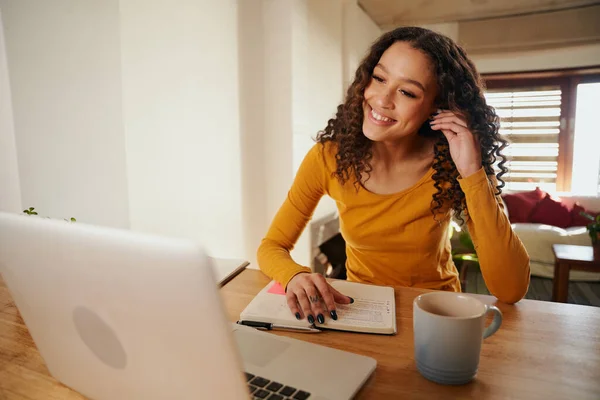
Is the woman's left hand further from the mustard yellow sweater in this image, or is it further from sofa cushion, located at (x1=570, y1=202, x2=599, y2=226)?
sofa cushion, located at (x1=570, y1=202, x2=599, y2=226)

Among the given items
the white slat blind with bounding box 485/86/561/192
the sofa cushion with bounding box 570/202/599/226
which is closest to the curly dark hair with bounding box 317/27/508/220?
the sofa cushion with bounding box 570/202/599/226

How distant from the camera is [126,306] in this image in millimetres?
388

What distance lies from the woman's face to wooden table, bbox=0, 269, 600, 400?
494 millimetres

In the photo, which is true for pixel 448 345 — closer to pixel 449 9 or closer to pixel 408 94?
pixel 408 94

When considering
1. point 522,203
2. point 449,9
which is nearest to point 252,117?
point 449,9

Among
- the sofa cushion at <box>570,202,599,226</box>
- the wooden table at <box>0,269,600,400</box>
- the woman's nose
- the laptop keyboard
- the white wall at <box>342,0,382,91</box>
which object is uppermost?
the white wall at <box>342,0,382,91</box>

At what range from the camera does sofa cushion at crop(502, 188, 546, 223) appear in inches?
158

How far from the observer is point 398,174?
3.94ft

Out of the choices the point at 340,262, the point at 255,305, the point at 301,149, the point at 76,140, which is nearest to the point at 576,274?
the point at 340,262

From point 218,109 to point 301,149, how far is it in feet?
1.80

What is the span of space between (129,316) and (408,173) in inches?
37.3

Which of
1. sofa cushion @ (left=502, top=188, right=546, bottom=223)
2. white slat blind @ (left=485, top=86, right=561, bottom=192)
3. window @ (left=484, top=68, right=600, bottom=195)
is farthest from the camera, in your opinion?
white slat blind @ (left=485, top=86, right=561, bottom=192)

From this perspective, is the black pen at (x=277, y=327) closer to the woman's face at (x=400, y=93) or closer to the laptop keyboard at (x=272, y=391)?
the laptop keyboard at (x=272, y=391)

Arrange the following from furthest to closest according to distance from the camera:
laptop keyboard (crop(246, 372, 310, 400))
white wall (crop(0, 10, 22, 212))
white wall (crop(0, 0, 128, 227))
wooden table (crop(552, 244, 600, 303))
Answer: wooden table (crop(552, 244, 600, 303))
white wall (crop(0, 0, 128, 227))
white wall (crop(0, 10, 22, 212))
laptop keyboard (crop(246, 372, 310, 400))
